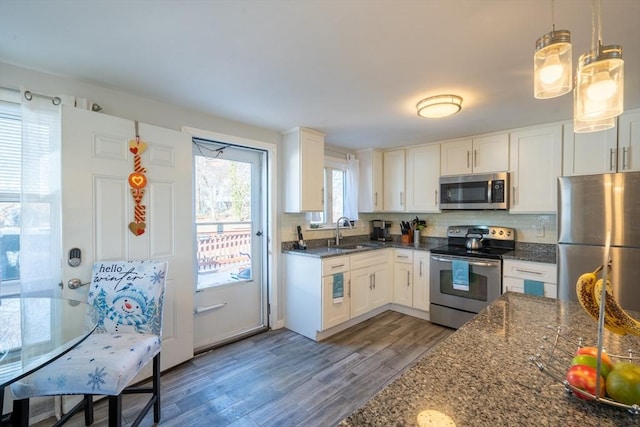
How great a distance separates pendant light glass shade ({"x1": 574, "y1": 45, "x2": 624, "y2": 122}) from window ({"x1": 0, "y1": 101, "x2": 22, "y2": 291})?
2919 millimetres

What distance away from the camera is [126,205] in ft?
7.13

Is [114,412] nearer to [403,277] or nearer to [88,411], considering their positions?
[88,411]

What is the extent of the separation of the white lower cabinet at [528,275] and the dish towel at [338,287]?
1.67 meters

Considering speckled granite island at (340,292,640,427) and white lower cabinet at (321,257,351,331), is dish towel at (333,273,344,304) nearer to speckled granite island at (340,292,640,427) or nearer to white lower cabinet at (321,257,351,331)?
white lower cabinet at (321,257,351,331)

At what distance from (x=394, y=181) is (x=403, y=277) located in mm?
1350

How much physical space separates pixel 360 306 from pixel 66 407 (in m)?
2.66

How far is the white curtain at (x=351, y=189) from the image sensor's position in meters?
4.14

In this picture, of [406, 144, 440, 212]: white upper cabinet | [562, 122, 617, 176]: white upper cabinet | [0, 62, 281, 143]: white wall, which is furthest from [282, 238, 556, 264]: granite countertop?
[0, 62, 281, 143]: white wall

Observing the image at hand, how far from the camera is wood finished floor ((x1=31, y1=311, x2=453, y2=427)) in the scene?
1923 mm

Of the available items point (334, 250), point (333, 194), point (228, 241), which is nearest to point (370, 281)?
point (334, 250)

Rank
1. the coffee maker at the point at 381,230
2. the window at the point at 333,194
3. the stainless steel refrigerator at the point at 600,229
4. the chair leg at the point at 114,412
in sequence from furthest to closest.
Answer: the coffee maker at the point at 381,230, the window at the point at 333,194, the stainless steel refrigerator at the point at 600,229, the chair leg at the point at 114,412

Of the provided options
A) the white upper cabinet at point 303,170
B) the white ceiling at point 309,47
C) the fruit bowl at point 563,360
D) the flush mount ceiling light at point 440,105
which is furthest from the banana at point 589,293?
the white upper cabinet at point 303,170

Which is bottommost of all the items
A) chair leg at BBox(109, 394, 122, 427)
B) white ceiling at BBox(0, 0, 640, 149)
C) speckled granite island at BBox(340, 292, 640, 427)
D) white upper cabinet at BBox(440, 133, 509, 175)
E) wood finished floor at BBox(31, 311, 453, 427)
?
wood finished floor at BBox(31, 311, 453, 427)

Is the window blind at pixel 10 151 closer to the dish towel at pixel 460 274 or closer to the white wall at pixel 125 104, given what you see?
the white wall at pixel 125 104
